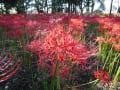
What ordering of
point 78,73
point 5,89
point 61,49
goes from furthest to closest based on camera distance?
point 78,73 < point 5,89 < point 61,49

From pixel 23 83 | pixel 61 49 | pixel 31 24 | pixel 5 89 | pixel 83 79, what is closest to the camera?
pixel 61 49

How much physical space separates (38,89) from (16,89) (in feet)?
1.44

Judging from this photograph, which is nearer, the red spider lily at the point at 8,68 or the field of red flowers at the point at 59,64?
the red spider lily at the point at 8,68

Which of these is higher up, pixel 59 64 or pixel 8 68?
pixel 59 64

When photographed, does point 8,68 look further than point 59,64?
Yes

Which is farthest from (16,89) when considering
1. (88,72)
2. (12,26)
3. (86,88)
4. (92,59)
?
(92,59)

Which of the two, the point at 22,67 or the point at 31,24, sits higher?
the point at 31,24

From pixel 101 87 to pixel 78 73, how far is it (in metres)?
0.66

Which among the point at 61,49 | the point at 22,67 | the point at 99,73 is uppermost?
the point at 61,49

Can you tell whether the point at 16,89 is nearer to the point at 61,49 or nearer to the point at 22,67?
the point at 22,67

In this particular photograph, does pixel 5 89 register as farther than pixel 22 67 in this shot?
No

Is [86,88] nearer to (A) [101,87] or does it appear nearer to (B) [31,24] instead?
(A) [101,87]

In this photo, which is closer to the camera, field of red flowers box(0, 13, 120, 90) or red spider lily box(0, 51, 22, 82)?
red spider lily box(0, 51, 22, 82)

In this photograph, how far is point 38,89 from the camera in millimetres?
2379
